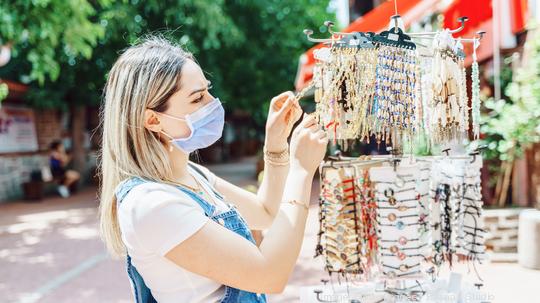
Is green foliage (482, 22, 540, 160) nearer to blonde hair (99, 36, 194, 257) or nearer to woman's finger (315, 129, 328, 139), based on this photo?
woman's finger (315, 129, 328, 139)

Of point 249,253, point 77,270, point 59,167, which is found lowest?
point 77,270

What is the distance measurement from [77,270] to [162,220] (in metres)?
4.91

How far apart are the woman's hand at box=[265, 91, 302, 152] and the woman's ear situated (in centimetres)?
37

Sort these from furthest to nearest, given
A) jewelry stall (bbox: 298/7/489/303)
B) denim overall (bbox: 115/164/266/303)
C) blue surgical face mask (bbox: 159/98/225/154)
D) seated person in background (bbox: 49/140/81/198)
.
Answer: seated person in background (bbox: 49/140/81/198), jewelry stall (bbox: 298/7/489/303), blue surgical face mask (bbox: 159/98/225/154), denim overall (bbox: 115/164/266/303)

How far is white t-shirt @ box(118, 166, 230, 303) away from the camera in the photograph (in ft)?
4.02

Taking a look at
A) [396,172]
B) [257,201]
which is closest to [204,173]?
[257,201]

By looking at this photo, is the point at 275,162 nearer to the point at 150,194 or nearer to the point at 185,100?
the point at 185,100

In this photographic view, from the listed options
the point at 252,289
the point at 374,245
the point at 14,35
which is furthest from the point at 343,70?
the point at 14,35

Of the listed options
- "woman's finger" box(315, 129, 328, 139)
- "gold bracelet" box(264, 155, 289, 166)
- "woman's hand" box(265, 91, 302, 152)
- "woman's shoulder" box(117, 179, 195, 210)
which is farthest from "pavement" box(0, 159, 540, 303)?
"woman's shoulder" box(117, 179, 195, 210)

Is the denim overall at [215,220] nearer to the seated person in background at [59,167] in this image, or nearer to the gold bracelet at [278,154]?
the gold bracelet at [278,154]

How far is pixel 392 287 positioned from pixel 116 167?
44.1 inches

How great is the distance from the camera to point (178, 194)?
52.0 inches

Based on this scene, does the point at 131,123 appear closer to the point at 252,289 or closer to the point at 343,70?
the point at 252,289

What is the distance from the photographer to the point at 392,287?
1853 mm
